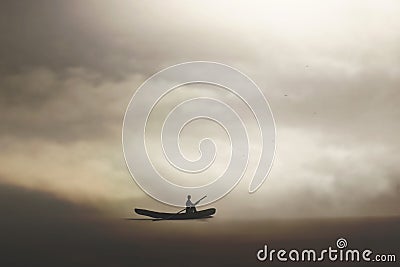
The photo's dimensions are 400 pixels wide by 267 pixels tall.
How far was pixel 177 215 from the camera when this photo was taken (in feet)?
7.11

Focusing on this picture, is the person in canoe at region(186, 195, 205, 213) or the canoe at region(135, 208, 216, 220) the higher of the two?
the person in canoe at region(186, 195, 205, 213)

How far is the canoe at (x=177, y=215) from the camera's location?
216 centimetres

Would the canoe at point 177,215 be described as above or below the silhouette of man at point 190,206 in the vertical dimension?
below

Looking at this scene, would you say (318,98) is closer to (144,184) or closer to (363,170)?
(363,170)

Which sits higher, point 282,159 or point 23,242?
point 282,159

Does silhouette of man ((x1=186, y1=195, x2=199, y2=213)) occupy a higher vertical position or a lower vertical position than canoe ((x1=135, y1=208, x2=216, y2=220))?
higher

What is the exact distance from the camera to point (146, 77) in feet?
7.15

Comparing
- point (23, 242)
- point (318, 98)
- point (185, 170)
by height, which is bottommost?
point (23, 242)

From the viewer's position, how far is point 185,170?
216cm

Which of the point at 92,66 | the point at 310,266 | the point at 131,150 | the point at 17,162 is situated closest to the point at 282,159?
the point at 310,266

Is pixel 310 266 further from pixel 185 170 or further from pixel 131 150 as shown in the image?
pixel 131 150

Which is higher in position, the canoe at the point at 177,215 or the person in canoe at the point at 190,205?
the person in canoe at the point at 190,205

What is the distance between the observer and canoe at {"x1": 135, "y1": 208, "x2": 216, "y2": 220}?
85.0 inches

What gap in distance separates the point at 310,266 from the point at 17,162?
1.11 m
